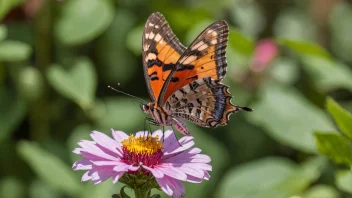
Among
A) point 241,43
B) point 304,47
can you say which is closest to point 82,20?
point 241,43

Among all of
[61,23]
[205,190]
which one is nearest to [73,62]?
[61,23]

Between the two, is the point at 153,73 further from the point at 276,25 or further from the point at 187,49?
the point at 276,25

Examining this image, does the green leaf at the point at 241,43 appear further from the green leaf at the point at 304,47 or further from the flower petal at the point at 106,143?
the flower petal at the point at 106,143

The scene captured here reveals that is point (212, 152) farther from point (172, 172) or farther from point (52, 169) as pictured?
point (172, 172)

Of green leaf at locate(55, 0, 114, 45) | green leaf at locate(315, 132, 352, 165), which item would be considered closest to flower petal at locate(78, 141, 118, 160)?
green leaf at locate(315, 132, 352, 165)

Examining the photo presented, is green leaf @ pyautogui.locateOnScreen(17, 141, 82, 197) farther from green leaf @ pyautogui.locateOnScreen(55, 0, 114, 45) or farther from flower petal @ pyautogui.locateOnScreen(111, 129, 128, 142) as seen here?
flower petal @ pyautogui.locateOnScreen(111, 129, 128, 142)

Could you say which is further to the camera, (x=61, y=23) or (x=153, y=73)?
(x=61, y=23)
